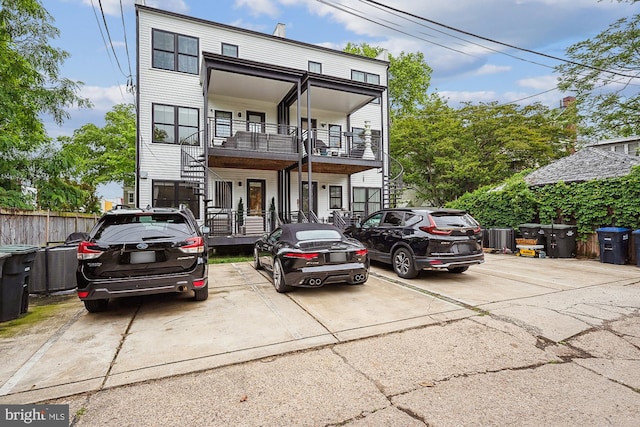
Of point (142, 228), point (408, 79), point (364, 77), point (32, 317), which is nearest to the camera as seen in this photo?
point (142, 228)

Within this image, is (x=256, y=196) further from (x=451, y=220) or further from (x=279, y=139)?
(x=451, y=220)

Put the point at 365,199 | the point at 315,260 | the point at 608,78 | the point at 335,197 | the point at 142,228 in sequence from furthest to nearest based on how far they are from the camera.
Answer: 1. the point at 365,199
2. the point at 335,197
3. the point at 608,78
4. the point at 315,260
5. the point at 142,228

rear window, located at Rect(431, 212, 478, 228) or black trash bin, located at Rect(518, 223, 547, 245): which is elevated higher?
rear window, located at Rect(431, 212, 478, 228)

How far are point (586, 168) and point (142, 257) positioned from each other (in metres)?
16.5

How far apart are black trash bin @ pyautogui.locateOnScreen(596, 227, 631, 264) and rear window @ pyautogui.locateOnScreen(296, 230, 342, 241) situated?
8.99 metres

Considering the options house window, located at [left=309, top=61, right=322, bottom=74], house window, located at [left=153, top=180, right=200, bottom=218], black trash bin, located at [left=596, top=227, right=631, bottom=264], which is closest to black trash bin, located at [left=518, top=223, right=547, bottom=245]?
black trash bin, located at [left=596, top=227, right=631, bottom=264]

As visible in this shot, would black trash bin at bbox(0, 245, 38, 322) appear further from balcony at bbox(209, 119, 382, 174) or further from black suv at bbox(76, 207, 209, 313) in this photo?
balcony at bbox(209, 119, 382, 174)

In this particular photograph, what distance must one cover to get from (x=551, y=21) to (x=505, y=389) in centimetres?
1366

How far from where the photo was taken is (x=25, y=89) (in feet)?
35.8

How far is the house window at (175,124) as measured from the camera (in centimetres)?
1310

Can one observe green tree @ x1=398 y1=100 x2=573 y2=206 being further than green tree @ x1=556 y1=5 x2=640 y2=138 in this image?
Yes

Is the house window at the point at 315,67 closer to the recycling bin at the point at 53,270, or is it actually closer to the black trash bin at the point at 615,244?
the recycling bin at the point at 53,270

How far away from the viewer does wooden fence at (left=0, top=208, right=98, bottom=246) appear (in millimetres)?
7645

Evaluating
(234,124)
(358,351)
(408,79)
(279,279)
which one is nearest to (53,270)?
(279,279)
